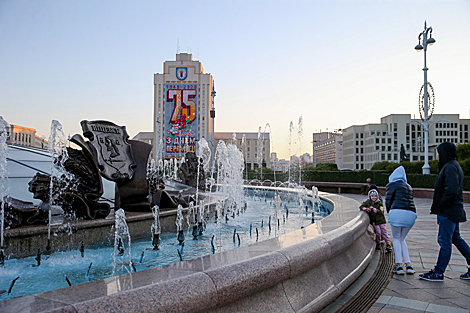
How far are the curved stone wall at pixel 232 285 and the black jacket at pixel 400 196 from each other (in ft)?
3.37

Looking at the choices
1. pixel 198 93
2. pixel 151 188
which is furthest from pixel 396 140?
pixel 151 188

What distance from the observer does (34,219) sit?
4816mm

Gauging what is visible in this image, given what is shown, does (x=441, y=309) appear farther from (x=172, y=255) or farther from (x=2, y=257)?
(x=2, y=257)

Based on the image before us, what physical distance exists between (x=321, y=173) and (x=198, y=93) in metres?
76.3

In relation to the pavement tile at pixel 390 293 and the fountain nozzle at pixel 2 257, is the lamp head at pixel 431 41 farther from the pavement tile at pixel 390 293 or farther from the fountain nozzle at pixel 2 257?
the fountain nozzle at pixel 2 257

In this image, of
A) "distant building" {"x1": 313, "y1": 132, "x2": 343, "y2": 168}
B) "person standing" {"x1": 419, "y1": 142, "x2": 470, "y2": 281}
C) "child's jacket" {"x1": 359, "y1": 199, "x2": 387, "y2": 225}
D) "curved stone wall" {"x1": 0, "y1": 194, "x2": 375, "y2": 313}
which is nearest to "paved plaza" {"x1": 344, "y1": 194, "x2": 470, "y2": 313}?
"person standing" {"x1": 419, "y1": 142, "x2": 470, "y2": 281}

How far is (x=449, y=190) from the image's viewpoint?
12.4ft

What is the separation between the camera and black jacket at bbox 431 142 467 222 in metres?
3.79

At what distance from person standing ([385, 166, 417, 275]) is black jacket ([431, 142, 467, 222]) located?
1.01 feet

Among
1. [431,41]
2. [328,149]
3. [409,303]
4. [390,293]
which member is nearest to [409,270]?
[390,293]

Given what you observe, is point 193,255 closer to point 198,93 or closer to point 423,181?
point 423,181

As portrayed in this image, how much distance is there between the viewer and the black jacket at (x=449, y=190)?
3.79 metres

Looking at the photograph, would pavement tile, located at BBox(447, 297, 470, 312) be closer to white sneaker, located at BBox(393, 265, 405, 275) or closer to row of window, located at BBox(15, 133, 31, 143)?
white sneaker, located at BBox(393, 265, 405, 275)

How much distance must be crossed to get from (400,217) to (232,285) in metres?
2.92
